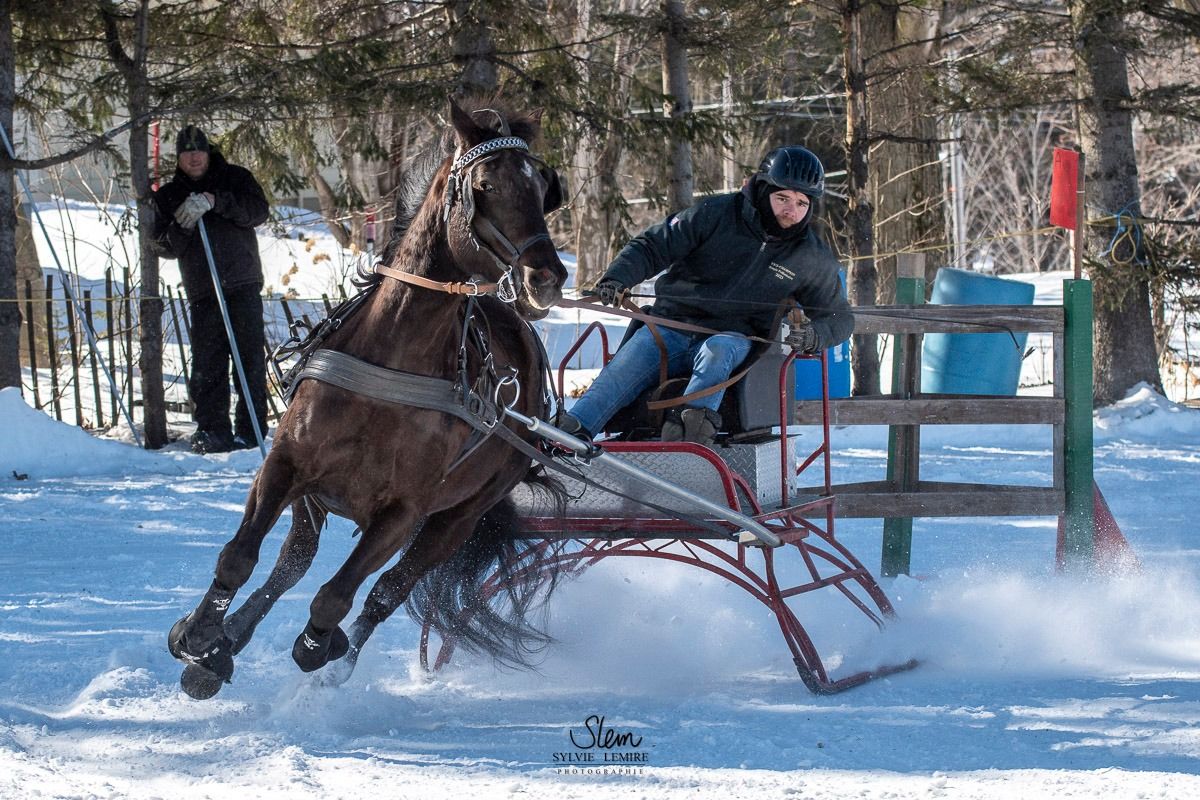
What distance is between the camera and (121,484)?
8.84m

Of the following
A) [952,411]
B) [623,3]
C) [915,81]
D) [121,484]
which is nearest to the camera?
[952,411]

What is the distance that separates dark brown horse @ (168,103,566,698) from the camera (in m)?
3.86

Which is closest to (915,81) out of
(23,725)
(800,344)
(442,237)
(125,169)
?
(125,169)

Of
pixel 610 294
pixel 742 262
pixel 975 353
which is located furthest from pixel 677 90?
pixel 610 294

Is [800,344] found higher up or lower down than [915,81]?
lower down

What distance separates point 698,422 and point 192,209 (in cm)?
530

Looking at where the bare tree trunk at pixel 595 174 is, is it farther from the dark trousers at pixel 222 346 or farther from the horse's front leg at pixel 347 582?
the horse's front leg at pixel 347 582

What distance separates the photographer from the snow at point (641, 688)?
11.5 ft

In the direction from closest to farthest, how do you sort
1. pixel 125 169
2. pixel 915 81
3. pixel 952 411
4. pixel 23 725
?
1. pixel 23 725
2. pixel 952 411
3. pixel 125 169
4. pixel 915 81

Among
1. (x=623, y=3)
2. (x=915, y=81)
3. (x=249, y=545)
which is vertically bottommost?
(x=249, y=545)

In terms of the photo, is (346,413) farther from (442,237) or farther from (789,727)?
(789,727)

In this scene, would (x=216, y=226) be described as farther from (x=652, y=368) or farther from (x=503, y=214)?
(x=503, y=214)

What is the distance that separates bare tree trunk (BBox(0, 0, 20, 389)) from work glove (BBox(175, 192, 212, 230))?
1676mm

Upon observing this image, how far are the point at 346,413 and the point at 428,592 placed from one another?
3.50ft
